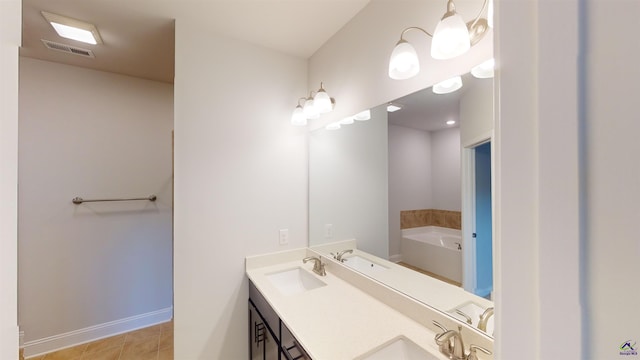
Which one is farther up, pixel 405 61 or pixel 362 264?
pixel 405 61

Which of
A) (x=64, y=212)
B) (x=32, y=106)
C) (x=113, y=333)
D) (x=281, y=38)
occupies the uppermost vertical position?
(x=281, y=38)

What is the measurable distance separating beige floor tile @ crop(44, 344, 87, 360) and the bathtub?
275 centimetres

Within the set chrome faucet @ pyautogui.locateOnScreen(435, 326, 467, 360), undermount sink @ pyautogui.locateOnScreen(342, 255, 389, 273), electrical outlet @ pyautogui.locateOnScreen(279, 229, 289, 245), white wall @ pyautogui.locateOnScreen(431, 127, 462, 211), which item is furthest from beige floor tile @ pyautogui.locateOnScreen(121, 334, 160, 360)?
white wall @ pyautogui.locateOnScreen(431, 127, 462, 211)

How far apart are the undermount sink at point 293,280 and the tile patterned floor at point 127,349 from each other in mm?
1236

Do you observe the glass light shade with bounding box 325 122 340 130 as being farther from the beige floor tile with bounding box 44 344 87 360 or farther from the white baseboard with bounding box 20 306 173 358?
the beige floor tile with bounding box 44 344 87 360

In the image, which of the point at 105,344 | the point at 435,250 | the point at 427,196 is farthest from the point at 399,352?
the point at 105,344

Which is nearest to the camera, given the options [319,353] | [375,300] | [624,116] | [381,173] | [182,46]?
[624,116]

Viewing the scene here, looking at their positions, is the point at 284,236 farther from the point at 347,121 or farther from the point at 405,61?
the point at 405,61

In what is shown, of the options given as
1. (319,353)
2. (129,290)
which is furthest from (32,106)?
(319,353)

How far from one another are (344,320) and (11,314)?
1099mm

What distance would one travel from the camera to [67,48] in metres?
1.84

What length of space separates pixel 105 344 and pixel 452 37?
334 centimetres

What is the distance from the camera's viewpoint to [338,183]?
6.15 ft

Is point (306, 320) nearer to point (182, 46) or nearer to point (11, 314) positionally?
point (11, 314)
